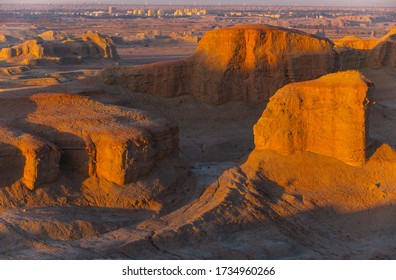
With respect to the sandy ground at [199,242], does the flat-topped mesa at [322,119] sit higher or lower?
higher

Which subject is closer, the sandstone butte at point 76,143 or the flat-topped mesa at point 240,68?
the sandstone butte at point 76,143

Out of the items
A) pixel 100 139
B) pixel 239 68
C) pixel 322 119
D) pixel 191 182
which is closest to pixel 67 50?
pixel 239 68

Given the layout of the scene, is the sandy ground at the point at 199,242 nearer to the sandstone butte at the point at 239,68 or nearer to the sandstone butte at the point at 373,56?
the sandstone butte at the point at 239,68

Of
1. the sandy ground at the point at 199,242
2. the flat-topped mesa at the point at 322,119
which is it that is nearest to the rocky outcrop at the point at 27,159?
→ the sandy ground at the point at 199,242

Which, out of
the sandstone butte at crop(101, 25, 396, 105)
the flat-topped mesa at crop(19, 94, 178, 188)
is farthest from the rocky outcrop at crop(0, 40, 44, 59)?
the flat-topped mesa at crop(19, 94, 178, 188)

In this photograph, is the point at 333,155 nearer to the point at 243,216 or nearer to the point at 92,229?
the point at 243,216

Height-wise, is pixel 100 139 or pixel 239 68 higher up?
pixel 239 68

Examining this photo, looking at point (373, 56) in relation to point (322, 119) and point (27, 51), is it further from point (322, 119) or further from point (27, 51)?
point (27, 51)
